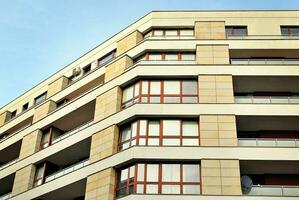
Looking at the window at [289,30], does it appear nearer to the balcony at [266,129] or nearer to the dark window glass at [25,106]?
the balcony at [266,129]

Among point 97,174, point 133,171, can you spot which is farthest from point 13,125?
point 133,171

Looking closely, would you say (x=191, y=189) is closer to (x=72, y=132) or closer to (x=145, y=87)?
(x=145, y=87)

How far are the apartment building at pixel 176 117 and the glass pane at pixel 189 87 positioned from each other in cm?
7

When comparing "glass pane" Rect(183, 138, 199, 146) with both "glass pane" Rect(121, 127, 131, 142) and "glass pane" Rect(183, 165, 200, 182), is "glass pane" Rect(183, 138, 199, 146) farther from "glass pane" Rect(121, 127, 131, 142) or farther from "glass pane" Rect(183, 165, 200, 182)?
"glass pane" Rect(121, 127, 131, 142)

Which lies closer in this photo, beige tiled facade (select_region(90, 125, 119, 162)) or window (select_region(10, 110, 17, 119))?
beige tiled facade (select_region(90, 125, 119, 162))

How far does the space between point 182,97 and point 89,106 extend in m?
8.04

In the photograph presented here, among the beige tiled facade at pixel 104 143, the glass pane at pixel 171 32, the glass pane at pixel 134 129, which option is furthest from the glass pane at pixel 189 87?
the glass pane at pixel 171 32

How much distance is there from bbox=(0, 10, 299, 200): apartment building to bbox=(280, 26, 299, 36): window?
76 mm

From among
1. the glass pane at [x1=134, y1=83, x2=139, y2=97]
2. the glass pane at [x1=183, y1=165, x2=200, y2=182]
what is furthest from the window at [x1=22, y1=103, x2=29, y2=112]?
the glass pane at [x1=183, y1=165, x2=200, y2=182]

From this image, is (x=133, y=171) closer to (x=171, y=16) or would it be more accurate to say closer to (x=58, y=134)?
(x=58, y=134)

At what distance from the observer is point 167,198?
79.4 feet

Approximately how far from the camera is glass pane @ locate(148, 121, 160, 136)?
27245mm

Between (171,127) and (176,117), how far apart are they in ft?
2.49

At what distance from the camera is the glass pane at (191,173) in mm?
25164
